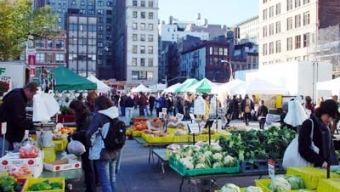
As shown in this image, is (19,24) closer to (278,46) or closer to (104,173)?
(104,173)

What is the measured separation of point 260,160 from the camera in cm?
696

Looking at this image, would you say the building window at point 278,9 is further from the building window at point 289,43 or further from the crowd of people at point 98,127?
the crowd of people at point 98,127

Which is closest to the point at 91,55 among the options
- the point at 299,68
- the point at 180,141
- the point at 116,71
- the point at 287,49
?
the point at 116,71

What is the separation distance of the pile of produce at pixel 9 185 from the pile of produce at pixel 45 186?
14 centimetres

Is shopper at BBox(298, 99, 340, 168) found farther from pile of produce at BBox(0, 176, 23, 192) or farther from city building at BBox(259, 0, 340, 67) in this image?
city building at BBox(259, 0, 340, 67)

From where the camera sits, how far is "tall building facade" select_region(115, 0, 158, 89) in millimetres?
95125

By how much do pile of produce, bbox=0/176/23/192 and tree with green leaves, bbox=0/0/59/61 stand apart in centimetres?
1662

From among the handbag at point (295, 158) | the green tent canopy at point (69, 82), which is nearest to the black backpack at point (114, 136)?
→ the handbag at point (295, 158)

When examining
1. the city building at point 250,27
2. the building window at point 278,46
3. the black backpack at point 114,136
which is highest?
the city building at point 250,27

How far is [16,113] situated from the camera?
21.8ft

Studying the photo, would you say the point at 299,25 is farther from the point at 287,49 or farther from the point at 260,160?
the point at 260,160

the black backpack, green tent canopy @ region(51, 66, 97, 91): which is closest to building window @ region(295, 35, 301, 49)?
green tent canopy @ region(51, 66, 97, 91)

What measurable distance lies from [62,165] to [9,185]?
1849 millimetres

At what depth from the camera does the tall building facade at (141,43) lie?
3745 inches
